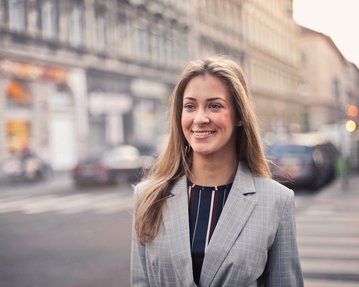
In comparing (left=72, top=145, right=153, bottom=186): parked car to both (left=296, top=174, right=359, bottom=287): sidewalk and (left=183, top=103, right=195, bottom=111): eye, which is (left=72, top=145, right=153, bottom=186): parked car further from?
(left=183, top=103, right=195, bottom=111): eye

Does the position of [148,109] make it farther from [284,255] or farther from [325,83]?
[284,255]

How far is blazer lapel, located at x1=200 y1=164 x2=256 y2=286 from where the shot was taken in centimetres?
190

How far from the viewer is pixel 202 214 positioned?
2.03m

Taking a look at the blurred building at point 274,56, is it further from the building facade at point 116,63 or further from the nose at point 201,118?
the nose at point 201,118

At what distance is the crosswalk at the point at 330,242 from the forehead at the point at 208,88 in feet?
11.4

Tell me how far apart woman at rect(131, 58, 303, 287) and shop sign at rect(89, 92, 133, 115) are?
19357 millimetres

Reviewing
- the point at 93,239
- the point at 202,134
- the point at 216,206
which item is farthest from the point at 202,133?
the point at 93,239

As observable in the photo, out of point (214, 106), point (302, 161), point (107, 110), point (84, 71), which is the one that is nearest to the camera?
point (214, 106)

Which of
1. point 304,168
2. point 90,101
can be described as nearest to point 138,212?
point 304,168

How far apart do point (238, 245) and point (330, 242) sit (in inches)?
210

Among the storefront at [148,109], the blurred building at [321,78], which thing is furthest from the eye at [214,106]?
the storefront at [148,109]

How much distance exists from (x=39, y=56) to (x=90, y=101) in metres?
4.63

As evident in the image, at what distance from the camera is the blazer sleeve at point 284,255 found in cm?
196

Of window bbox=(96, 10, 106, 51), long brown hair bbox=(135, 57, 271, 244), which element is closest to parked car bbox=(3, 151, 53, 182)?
window bbox=(96, 10, 106, 51)
